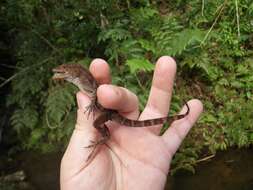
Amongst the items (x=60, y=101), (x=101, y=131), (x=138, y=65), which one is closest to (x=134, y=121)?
(x=101, y=131)

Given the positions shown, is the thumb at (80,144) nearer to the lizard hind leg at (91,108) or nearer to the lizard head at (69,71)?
the lizard hind leg at (91,108)

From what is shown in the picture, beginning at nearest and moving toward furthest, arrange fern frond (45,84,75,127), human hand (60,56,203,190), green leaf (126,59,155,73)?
human hand (60,56,203,190)
green leaf (126,59,155,73)
fern frond (45,84,75,127)

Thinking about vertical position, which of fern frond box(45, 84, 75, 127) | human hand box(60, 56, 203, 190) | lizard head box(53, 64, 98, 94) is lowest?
fern frond box(45, 84, 75, 127)

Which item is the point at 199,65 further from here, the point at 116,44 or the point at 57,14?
the point at 57,14

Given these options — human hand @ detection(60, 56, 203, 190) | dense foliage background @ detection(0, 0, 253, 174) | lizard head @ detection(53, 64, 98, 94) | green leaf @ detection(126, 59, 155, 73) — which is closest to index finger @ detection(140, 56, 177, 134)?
human hand @ detection(60, 56, 203, 190)

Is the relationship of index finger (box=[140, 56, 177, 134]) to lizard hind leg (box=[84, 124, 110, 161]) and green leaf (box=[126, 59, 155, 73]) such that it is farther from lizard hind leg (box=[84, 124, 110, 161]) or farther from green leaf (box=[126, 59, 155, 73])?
green leaf (box=[126, 59, 155, 73])

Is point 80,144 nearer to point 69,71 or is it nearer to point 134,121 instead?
point 134,121

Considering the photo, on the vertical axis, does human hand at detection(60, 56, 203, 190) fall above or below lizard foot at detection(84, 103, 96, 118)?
below

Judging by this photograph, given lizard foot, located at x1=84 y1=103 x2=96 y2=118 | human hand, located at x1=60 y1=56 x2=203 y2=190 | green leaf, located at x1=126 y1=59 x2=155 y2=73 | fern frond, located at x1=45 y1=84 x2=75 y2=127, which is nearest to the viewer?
human hand, located at x1=60 y1=56 x2=203 y2=190
